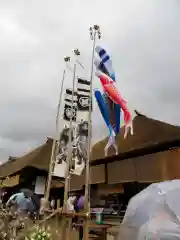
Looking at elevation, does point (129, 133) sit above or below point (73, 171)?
above

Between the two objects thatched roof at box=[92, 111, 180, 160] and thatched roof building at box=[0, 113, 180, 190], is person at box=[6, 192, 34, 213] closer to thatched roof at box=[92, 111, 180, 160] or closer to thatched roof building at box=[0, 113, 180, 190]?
thatched roof building at box=[0, 113, 180, 190]

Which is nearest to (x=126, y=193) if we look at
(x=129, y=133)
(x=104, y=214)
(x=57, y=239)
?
(x=104, y=214)

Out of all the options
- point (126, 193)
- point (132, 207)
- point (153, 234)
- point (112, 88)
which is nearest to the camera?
point (153, 234)

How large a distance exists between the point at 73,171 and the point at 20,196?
3.08m

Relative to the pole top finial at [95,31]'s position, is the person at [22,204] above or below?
below

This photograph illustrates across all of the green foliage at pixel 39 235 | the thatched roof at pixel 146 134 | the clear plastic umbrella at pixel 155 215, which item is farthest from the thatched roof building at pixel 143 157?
the clear plastic umbrella at pixel 155 215

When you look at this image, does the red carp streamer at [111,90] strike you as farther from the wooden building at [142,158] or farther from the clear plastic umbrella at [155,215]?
the clear plastic umbrella at [155,215]

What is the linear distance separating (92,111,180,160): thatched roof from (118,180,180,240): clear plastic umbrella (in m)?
6.02

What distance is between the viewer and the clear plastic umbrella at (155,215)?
3.33 meters

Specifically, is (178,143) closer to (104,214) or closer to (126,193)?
(126,193)

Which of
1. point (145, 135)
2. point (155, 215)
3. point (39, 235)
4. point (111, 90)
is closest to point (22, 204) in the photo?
point (39, 235)

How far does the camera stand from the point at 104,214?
14.7 metres

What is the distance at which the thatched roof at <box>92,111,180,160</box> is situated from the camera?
10.7 meters

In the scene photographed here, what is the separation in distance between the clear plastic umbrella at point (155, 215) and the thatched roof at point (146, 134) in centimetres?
602
